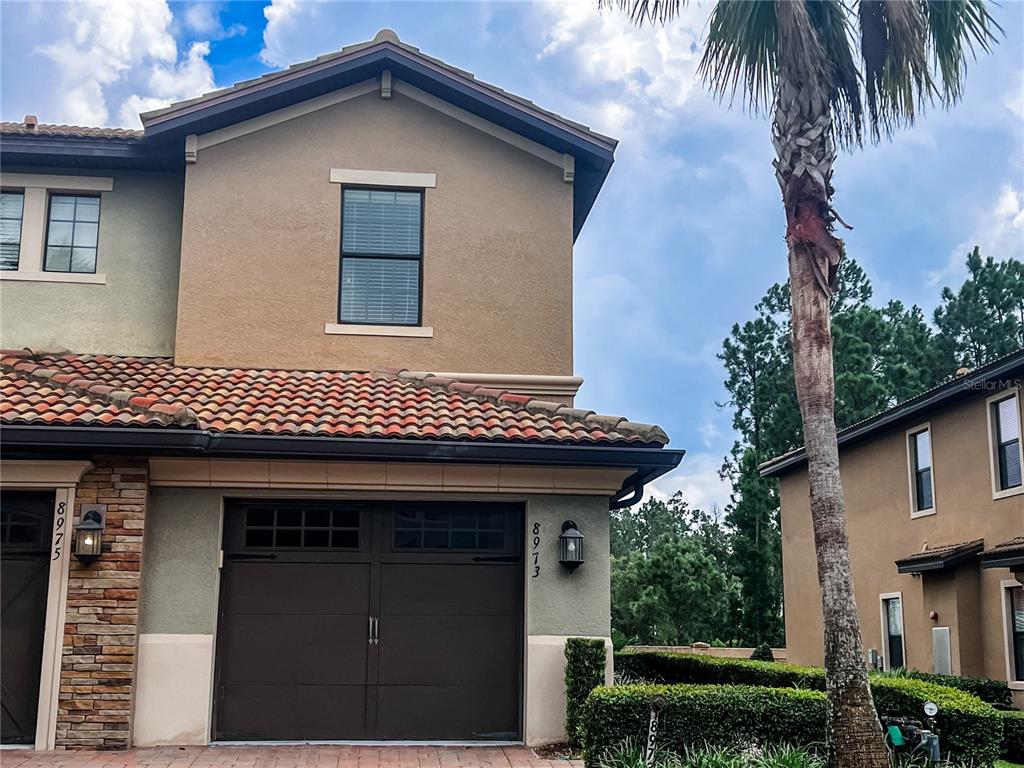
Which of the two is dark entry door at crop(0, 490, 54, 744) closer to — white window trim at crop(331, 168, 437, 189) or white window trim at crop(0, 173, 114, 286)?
white window trim at crop(0, 173, 114, 286)

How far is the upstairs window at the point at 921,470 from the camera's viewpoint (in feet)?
→ 68.6

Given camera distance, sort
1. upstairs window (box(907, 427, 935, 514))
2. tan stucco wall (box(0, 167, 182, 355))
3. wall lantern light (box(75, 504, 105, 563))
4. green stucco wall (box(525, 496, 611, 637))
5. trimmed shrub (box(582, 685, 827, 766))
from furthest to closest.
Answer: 1. upstairs window (box(907, 427, 935, 514))
2. tan stucco wall (box(0, 167, 182, 355))
3. green stucco wall (box(525, 496, 611, 637))
4. wall lantern light (box(75, 504, 105, 563))
5. trimmed shrub (box(582, 685, 827, 766))

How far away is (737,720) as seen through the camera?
412 inches

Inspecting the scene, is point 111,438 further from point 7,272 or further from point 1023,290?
point 1023,290

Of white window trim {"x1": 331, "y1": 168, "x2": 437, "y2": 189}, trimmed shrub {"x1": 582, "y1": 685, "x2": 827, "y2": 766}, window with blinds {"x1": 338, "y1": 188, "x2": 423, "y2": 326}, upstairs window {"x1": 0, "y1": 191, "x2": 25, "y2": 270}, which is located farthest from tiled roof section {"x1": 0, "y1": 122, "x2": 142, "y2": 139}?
trimmed shrub {"x1": 582, "y1": 685, "x2": 827, "y2": 766}

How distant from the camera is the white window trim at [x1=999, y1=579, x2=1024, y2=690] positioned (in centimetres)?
1783

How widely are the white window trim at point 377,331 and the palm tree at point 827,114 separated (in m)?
5.25

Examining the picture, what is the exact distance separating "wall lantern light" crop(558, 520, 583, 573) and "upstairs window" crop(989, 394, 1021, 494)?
9209 mm

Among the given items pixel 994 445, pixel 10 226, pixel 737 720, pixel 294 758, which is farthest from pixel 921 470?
pixel 10 226

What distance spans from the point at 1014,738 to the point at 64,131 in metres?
15.3

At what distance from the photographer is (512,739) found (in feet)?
40.6

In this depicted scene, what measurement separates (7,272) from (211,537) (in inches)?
221

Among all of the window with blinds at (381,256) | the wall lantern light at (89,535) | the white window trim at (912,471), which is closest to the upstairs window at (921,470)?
the white window trim at (912,471)

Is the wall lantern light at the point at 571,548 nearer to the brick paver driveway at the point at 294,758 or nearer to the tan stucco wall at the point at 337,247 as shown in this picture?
the brick paver driveway at the point at 294,758
